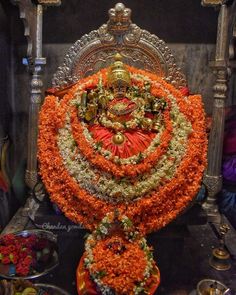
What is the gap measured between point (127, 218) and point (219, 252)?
90 cm

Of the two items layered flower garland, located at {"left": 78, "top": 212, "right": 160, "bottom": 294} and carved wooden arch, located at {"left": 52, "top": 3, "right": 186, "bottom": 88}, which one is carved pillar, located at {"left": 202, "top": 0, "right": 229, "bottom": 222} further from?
layered flower garland, located at {"left": 78, "top": 212, "right": 160, "bottom": 294}

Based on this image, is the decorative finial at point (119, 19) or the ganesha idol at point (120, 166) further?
the decorative finial at point (119, 19)

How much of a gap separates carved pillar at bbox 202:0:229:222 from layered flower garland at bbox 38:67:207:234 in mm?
619

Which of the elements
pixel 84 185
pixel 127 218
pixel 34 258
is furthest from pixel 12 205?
pixel 127 218

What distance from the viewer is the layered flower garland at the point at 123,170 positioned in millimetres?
2479

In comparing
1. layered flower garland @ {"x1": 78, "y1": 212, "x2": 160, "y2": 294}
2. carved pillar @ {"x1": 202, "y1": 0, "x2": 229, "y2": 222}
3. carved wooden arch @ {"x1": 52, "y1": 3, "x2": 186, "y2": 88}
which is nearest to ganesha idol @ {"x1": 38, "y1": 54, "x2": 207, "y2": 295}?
layered flower garland @ {"x1": 78, "y1": 212, "x2": 160, "y2": 294}

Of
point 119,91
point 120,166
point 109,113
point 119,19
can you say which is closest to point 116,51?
point 119,19

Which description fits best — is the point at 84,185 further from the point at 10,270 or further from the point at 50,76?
the point at 50,76

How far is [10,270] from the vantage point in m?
2.51

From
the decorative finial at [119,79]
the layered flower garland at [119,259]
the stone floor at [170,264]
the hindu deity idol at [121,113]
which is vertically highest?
the decorative finial at [119,79]

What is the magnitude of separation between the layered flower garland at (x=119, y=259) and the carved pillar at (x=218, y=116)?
132 cm

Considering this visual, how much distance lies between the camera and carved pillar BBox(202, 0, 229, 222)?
10.8ft

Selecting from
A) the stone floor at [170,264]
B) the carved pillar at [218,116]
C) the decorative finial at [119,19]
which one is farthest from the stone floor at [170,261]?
the decorative finial at [119,19]

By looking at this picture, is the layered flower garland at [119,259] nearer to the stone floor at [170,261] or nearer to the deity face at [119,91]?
the stone floor at [170,261]
